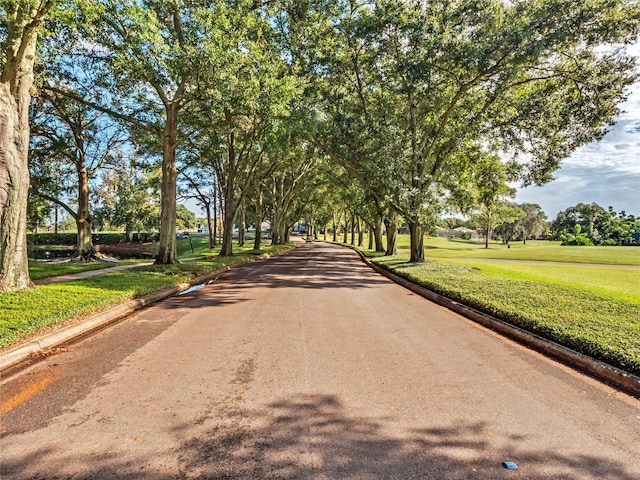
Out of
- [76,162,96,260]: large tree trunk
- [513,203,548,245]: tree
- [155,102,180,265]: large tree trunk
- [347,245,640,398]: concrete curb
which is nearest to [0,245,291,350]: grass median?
[155,102,180,265]: large tree trunk

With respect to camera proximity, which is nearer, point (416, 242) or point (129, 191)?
point (416, 242)

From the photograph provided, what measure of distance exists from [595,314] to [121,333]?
8.81 m

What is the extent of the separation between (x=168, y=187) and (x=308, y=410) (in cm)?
1368

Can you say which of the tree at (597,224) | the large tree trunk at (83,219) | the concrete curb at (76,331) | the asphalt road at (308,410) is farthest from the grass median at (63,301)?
the tree at (597,224)

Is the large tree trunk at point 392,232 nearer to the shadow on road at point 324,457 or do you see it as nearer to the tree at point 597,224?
the shadow on road at point 324,457

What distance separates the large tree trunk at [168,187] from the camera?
1491 cm

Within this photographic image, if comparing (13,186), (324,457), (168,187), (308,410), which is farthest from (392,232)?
(324,457)

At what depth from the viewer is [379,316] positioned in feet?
26.7

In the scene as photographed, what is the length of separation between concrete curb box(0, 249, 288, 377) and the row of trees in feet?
8.59

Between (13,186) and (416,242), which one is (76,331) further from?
(416,242)

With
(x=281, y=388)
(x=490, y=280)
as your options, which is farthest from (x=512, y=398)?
(x=490, y=280)

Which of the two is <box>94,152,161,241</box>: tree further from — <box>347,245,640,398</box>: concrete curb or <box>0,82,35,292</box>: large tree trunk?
<box>347,245,640,398</box>: concrete curb

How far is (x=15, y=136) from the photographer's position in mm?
8367

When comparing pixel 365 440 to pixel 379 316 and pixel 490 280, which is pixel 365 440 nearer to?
pixel 379 316
